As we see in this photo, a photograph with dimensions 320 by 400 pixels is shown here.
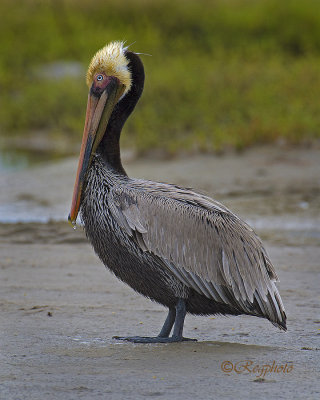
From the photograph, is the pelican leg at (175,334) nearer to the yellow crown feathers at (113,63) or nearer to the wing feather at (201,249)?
the wing feather at (201,249)

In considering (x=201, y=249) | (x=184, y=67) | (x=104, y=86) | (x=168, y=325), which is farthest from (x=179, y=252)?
(x=184, y=67)

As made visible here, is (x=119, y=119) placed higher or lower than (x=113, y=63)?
lower

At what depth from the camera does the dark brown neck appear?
5.01 m

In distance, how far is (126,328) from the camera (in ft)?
16.6

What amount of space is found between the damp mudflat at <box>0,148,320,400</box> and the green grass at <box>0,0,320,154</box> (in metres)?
3.87

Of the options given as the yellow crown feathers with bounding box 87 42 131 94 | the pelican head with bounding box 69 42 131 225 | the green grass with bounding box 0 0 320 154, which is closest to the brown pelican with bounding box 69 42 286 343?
the pelican head with bounding box 69 42 131 225

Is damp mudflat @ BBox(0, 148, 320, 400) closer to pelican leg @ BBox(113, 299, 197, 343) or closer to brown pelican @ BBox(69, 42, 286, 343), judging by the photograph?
pelican leg @ BBox(113, 299, 197, 343)

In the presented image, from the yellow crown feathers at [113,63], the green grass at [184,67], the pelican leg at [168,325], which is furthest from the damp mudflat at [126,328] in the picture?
the green grass at [184,67]

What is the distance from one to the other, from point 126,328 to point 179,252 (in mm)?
746

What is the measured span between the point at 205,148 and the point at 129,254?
7516 mm

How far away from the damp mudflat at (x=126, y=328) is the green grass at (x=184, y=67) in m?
3.87

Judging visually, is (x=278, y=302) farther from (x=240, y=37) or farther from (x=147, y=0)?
(x=147, y=0)

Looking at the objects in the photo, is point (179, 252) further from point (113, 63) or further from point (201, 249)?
point (113, 63)

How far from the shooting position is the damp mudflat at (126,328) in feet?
12.6
